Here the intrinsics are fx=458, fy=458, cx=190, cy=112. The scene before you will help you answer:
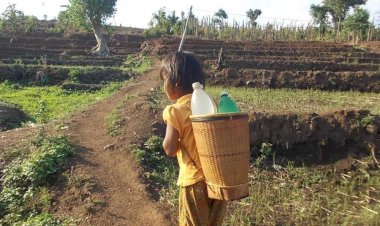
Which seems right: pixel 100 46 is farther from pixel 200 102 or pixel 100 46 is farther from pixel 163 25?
pixel 200 102

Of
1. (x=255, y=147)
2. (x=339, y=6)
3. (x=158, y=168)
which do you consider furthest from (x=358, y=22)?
(x=158, y=168)

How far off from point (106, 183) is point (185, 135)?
356cm

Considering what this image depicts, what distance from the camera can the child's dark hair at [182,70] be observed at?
123 inches

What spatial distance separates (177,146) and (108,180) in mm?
3634

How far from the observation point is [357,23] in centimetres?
3033

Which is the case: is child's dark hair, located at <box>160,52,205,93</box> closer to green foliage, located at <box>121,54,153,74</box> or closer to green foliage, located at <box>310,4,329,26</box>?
green foliage, located at <box>121,54,153,74</box>

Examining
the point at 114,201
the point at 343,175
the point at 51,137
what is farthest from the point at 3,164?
the point at 343,175

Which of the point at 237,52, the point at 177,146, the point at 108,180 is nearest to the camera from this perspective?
the point at 177,146

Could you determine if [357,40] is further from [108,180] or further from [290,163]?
→ [108,180]

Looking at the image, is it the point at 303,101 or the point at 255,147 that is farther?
the point at 303,101

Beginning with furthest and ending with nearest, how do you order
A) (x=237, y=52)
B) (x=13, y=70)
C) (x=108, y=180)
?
(x=237, y=52) → (x=13, y=70) → (x=108, y=180)

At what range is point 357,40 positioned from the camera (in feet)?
95.0

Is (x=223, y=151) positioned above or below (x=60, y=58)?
above

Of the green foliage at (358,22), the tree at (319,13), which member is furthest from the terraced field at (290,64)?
the tree at (319,13)
